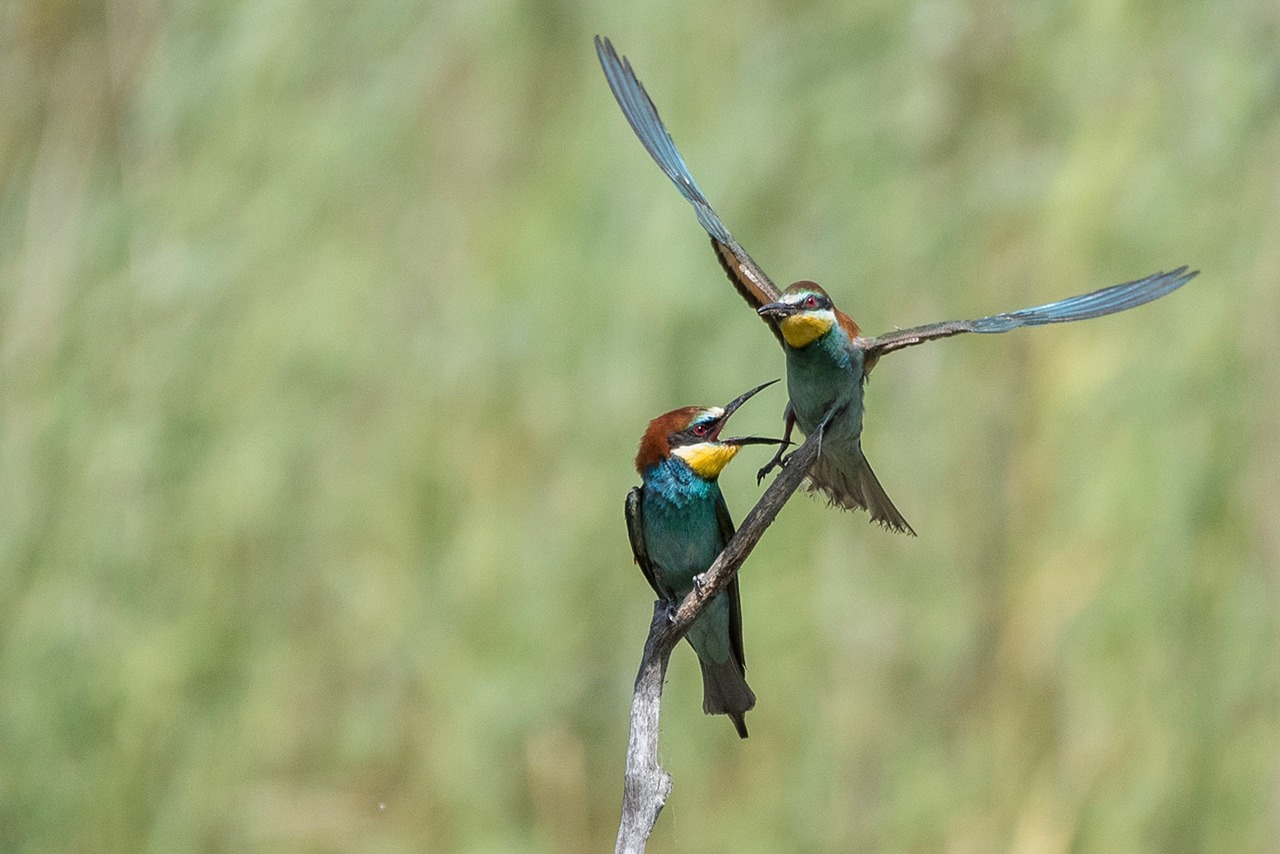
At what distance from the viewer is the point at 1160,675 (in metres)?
3.02

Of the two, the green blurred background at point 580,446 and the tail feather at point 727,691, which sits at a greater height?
the green blurred background at point 580,446

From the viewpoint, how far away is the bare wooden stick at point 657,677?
4.45 feet

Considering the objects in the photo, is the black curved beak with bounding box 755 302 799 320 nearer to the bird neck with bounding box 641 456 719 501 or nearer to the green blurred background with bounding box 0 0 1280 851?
the bird neck with bounding box 641 456 719 501

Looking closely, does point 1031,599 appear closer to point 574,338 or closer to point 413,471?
point 574,338

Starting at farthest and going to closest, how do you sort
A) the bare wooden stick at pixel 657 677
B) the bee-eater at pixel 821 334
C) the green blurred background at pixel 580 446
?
the green blurred background at pixel 580 446, the bee-eater at pixel 821 334, the bare wooden stick at pixel 657 677

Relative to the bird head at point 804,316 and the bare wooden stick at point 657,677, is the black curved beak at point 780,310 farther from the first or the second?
the bare wooden stick at point 657,677

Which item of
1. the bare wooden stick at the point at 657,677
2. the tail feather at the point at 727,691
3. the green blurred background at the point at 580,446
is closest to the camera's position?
the bare wooden stick at the point at 657,677

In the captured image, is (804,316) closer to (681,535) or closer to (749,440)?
(749,440)

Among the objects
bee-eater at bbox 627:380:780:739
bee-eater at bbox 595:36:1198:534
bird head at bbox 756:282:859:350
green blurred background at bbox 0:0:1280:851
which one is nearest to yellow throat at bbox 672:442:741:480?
bee-eater at bbox 627:380:780:739

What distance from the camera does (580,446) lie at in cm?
301

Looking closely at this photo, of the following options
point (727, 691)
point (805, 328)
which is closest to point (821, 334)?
point (805, 328)

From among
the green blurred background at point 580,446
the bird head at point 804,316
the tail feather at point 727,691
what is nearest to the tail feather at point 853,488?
the bird head at point 804,316

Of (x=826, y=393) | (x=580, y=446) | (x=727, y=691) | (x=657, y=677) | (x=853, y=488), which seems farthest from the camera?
(x=580, y=446)

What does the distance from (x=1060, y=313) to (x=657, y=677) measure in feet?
1.70
